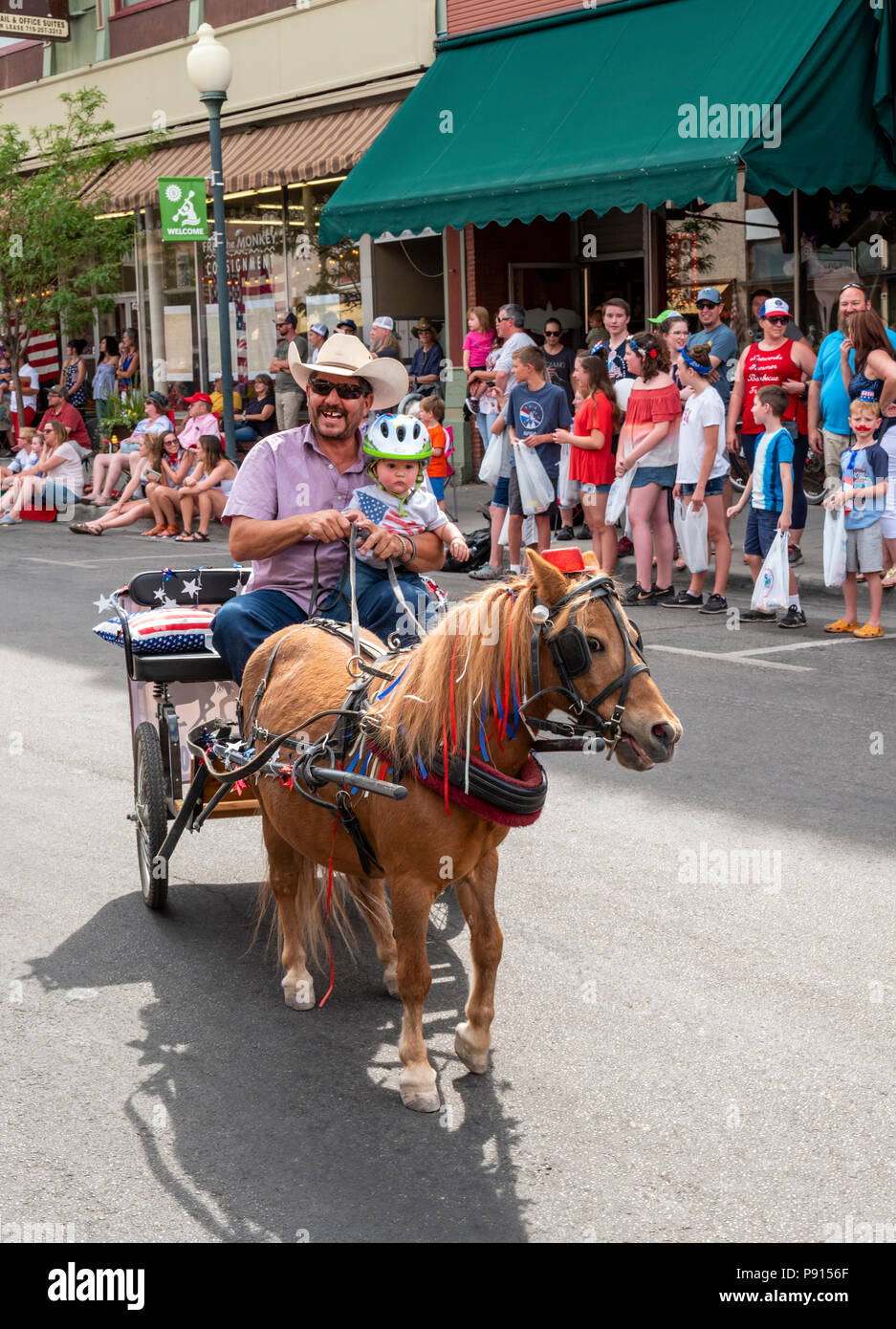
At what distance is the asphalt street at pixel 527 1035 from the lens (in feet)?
12.3

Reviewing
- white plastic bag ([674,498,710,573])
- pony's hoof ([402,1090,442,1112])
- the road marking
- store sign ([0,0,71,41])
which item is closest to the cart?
pony's hoof ([402,1090,442,1112])

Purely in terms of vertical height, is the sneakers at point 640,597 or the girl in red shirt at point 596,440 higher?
the girl in red shirt at point 596,440

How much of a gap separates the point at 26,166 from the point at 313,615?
26.7m

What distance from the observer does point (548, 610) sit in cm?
384

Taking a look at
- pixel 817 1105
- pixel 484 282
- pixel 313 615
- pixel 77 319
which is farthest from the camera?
pixel 77 319

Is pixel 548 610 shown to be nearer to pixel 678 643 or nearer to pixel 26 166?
pixel 678 643

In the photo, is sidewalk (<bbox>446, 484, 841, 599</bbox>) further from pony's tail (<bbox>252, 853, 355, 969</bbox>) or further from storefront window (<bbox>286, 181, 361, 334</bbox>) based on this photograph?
pony's tail (<bbox>252, 853, 355, 969</bbox>)

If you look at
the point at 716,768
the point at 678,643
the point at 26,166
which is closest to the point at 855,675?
the point at 678,643

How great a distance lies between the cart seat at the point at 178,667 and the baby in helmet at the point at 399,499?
64 centimetres

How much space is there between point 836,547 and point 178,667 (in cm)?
634

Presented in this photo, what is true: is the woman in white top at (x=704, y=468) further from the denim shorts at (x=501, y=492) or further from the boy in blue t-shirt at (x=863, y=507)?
the denim shorts at (x=501, y=492)

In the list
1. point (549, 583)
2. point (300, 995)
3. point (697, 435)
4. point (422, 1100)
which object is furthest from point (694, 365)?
point (422, 1100)

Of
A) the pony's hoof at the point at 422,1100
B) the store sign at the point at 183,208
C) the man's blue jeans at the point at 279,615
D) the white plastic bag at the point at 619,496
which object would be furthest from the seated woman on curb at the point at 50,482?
the pony's hoof at the point at 422,1100

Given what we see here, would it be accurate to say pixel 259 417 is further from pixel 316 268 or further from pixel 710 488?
pixel 710 488
